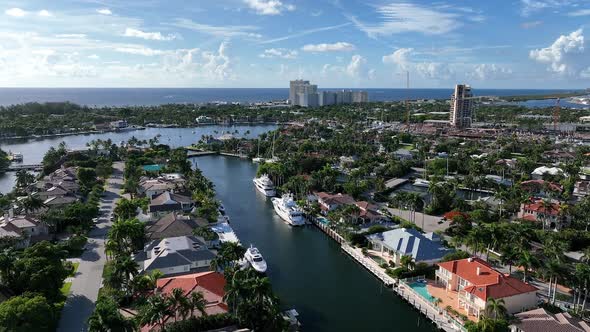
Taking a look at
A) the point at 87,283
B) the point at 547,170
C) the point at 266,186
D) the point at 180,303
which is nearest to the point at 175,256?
the point at 87,283

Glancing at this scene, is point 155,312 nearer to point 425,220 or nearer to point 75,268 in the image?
point 75,268

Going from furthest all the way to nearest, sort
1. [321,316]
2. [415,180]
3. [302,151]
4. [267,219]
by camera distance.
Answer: [302,151] < [415,180] < [267,219] < [321,316]

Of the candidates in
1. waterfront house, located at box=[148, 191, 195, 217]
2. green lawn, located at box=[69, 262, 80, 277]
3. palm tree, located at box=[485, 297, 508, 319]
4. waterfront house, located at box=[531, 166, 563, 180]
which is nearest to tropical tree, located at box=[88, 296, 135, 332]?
green lawn, located at box=[69, 262, 80, 277]

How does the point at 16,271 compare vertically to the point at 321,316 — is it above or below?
above

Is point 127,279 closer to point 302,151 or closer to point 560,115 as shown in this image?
point 302,151

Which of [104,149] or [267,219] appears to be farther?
[104,149]

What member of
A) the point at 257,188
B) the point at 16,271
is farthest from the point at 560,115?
the point at 16,271
